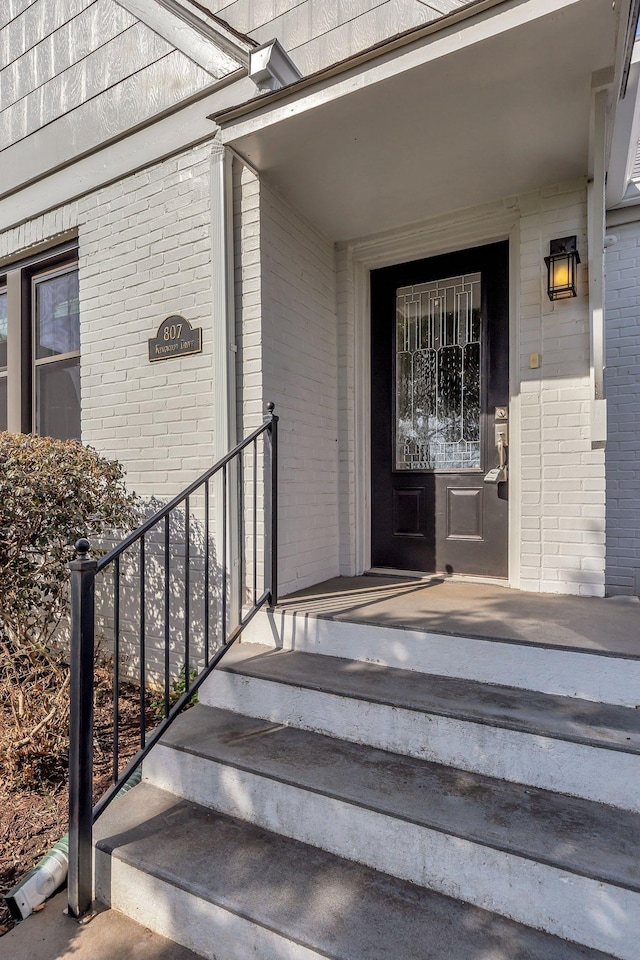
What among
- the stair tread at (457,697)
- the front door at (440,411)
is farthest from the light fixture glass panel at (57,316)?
the stair tread at (457,697)

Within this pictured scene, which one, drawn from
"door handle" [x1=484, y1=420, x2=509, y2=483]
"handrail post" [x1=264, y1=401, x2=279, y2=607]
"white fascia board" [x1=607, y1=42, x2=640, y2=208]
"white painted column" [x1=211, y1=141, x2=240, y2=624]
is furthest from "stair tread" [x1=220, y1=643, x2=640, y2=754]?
"white fascia board" [x1=607, y1=42, x2=640, y2=208]

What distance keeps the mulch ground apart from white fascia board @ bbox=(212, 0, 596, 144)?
2.95 metres

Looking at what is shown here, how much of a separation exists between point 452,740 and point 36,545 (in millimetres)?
1965

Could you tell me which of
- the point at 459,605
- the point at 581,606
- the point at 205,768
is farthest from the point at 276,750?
the point at 581,606

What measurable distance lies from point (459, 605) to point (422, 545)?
2.89 feet

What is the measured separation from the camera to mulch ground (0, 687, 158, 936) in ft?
6.26

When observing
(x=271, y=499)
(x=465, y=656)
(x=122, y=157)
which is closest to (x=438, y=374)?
(x=271, y=499)

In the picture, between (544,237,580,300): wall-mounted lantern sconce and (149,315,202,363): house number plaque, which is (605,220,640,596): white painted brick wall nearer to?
(544,237,580,300): wall-mounted lantern sconce

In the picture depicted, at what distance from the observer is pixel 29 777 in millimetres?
2303

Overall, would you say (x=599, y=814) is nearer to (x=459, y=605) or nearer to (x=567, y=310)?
(x=459, y=605)

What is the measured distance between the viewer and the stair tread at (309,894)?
52.4 inches

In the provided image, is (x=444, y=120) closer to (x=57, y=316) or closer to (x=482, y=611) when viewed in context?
(x=482, y=611)

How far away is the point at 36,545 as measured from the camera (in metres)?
2.49

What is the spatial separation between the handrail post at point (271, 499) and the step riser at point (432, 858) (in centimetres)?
89
